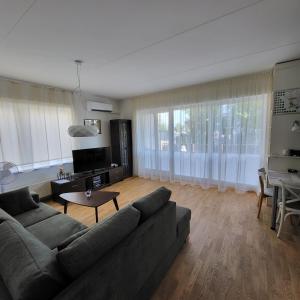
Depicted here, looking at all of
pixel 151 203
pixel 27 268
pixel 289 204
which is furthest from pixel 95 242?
pixel 289 204

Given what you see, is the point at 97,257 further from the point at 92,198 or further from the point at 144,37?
the point at 144,37

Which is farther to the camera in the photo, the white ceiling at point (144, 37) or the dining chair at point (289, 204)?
the dining chair at point (289, 204)

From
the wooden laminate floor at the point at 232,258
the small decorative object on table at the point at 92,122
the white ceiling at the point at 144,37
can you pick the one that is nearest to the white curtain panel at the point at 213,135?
the white ceiling at the point at 144,37

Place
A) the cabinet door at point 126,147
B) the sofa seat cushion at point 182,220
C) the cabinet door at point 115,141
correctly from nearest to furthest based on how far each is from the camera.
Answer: the sofa seat cushion at point 182,220 → the cabinet door at point 115,141 → the cabinet door at point 126,147

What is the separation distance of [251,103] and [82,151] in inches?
153

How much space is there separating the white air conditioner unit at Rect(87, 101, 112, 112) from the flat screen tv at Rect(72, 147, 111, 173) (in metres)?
1.15

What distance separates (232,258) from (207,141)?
2598mm

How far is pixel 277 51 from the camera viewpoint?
2506mm

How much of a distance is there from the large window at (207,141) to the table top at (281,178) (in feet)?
2.24

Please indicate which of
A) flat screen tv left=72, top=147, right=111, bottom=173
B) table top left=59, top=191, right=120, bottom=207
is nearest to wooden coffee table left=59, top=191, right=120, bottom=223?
table top left=59, top=191, right=120, bottom=207

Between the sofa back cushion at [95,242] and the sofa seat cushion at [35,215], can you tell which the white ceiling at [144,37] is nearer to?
the sofa back cushion at [95,242]

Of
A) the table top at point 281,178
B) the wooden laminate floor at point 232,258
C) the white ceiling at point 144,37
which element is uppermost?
the white ceiling at point 144,37

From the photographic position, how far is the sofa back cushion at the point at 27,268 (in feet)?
2.84

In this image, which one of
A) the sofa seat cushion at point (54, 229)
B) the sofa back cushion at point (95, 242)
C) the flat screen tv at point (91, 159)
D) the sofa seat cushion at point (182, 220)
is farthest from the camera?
the flat screen tv at point (91, 159)
